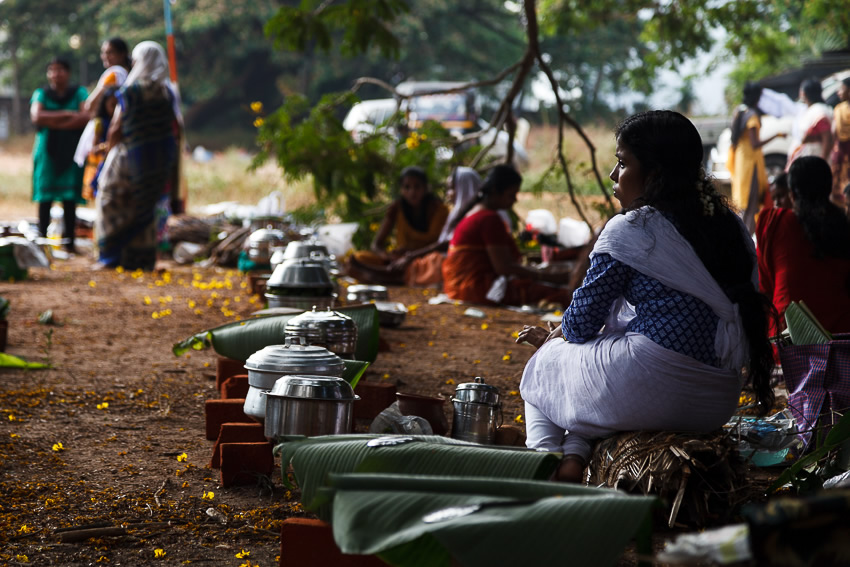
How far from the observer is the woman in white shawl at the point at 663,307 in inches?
113

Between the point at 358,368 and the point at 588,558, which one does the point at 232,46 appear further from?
the point at 588,558

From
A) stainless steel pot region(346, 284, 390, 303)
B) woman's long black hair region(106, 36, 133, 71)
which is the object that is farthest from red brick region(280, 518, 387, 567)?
woman's long black hair region(106, 36, 133, 71)

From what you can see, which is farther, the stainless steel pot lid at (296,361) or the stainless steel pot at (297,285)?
the stainless steel pot at (297,285)

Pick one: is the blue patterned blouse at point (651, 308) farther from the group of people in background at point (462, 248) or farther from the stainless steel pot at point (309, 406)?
the group of people in background at point (462, 248)

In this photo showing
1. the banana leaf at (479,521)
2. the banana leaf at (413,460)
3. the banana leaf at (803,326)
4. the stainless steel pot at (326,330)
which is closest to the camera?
the banana leaf at (479,521)

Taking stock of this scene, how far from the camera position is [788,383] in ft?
11.6

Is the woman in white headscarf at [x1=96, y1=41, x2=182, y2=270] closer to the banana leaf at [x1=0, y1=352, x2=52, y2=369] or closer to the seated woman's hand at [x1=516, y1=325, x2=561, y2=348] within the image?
the banana leaf at [x1=0, y1=352, x2=52, y2=369]

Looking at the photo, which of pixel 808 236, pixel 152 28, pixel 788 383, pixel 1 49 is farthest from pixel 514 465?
pixel 1 49

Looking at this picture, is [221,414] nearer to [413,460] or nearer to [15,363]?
[413,460]

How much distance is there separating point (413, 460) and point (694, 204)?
1228 millimetres

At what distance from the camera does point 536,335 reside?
10.7 ft

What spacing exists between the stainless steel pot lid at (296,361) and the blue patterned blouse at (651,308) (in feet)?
2.57

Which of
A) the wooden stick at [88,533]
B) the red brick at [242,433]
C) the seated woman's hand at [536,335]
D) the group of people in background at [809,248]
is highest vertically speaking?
the group of people in background at [809,248]

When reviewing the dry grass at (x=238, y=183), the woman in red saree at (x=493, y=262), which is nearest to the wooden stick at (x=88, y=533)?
the woman in red saree at (x=493, y=262)
